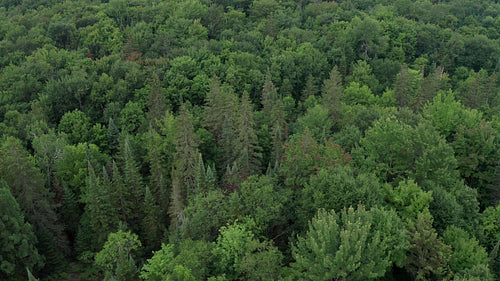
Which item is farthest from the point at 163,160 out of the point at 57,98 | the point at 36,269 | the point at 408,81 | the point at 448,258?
the point at 408,81

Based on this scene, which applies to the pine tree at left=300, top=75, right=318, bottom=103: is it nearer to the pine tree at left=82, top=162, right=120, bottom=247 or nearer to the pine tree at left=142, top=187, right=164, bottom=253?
the pine tree at left=142, top=187, right=164, bottom=253

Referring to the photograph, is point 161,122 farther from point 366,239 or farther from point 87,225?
point 366,239

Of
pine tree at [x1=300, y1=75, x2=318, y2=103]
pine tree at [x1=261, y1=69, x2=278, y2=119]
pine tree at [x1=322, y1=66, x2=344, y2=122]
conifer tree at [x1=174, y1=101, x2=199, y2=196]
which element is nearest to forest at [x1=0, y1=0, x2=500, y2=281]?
conifer tree at [x1=174, y1=101, x2=199, y2=196]

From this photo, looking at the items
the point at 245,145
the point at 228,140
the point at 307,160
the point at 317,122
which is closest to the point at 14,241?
the point at 228,140

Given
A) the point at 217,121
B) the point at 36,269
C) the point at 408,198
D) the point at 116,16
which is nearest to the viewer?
the point at 408,198

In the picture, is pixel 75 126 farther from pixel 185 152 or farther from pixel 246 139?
pixel 246 139

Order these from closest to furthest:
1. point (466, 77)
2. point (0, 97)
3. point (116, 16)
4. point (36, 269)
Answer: point (36, 269) → point (0, 97) → point (466, 77) → point (116, 16)
